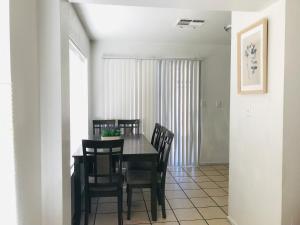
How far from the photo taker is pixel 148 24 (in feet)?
12.6

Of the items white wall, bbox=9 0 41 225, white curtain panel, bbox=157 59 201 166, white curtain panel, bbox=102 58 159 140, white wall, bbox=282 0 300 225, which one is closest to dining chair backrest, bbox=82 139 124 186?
white wall, bbox=9 0 41 225

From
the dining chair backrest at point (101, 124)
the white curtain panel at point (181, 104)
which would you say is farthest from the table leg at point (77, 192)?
the white curtain panel at point (181, 104)

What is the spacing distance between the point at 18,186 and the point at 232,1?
77.8 inches

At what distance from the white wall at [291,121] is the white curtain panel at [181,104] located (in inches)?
124

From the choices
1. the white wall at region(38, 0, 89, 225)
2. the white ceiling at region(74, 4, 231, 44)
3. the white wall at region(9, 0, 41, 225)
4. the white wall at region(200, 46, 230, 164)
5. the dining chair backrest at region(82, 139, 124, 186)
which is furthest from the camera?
the white wall at region(200, 46, 230, 164)

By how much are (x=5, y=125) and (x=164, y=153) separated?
7.02ft

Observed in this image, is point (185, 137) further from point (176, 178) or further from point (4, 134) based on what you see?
point (4, 134)

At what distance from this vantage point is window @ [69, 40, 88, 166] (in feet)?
11.4

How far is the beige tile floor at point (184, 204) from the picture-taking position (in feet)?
10.0

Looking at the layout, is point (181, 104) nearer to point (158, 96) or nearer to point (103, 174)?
point (158, 96)

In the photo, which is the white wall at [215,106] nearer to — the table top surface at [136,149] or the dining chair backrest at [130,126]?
the dining chair backrest at [130,126]

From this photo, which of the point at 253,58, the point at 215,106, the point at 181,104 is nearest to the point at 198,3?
the point at 253,58

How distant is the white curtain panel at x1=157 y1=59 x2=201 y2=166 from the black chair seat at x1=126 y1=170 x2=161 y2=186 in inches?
76.5

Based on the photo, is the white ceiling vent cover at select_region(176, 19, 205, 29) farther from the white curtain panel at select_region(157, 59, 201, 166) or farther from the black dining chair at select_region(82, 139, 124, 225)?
the black dining chair at select_region(82, 139, 124, 225)
